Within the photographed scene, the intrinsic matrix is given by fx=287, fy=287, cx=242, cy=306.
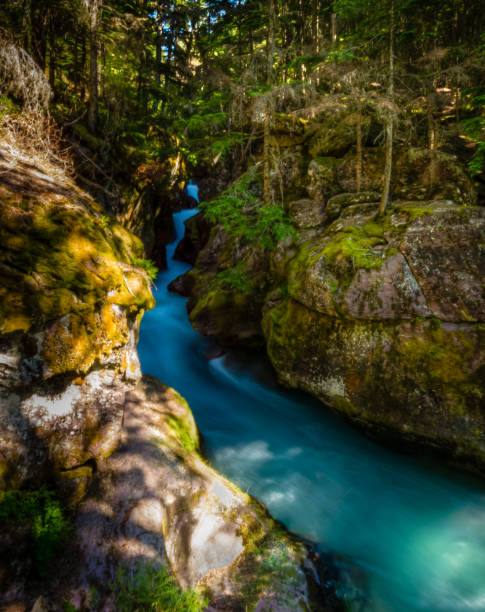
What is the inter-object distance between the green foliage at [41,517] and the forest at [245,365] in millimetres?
19

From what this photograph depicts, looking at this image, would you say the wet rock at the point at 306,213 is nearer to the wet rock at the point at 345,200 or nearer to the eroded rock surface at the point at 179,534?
the wet rock at the point at 345,200

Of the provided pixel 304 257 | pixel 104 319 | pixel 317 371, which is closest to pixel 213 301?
pixel 304 257

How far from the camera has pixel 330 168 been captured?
369 inches

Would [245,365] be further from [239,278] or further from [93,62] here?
[93,62]

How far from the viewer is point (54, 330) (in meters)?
3.59

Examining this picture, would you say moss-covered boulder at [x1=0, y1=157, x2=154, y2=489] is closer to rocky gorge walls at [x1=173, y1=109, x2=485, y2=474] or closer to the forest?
the forest

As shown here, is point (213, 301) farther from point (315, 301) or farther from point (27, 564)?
point (27, 564)

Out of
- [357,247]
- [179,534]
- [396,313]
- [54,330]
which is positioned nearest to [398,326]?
[396,313]

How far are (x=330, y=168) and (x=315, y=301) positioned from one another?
542 centimetres

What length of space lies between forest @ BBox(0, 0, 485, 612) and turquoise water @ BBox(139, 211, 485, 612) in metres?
0.03

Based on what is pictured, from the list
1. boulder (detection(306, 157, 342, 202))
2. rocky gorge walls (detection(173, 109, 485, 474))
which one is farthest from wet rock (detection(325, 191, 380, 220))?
boulder (detection(306, 157, 342, 202))

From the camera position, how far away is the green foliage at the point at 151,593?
2.83m

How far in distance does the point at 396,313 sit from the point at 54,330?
19.1 ft

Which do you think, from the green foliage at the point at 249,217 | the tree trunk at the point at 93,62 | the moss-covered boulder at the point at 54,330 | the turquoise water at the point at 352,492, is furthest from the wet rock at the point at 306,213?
the tree trunk at the point at 93,62
